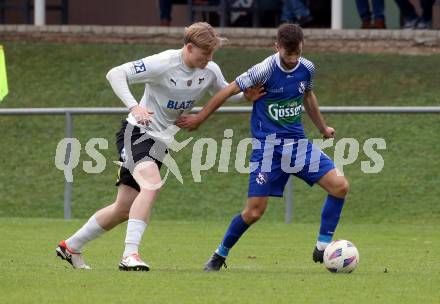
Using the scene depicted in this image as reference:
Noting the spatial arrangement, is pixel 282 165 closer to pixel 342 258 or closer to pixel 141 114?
pixel 342 258

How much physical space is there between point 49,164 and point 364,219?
157 inches

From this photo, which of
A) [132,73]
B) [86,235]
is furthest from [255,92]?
[86,235]

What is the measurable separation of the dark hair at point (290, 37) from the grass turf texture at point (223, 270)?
63.6 inches

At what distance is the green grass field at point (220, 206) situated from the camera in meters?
9.10

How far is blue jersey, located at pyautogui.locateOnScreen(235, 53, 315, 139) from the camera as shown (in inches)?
405

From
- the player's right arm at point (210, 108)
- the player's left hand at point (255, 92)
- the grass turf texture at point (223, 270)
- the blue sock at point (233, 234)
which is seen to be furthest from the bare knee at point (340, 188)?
the player's right arm at point (210, 108)

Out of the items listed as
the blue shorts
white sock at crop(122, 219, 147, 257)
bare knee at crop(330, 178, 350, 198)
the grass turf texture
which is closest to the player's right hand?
white sock at crop(122, 219, 147, 257)

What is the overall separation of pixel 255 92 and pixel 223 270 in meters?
1.33

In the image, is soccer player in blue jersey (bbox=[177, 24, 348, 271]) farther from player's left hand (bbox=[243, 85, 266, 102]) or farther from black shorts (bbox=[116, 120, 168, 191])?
black shorts (bbox=[116, 120, 168, 191])

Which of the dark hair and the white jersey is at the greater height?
the dark hair

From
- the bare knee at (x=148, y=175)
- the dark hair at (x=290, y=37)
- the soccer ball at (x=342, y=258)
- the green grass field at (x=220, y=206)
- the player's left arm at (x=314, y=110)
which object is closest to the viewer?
the green grass field at (x=220, y=206)

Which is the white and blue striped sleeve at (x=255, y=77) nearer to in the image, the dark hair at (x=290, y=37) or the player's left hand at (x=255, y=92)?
the player's left hand at (x=255, y=92)

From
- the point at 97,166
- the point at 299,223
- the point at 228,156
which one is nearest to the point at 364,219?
the point at 299,223

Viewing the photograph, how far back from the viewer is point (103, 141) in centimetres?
1781
